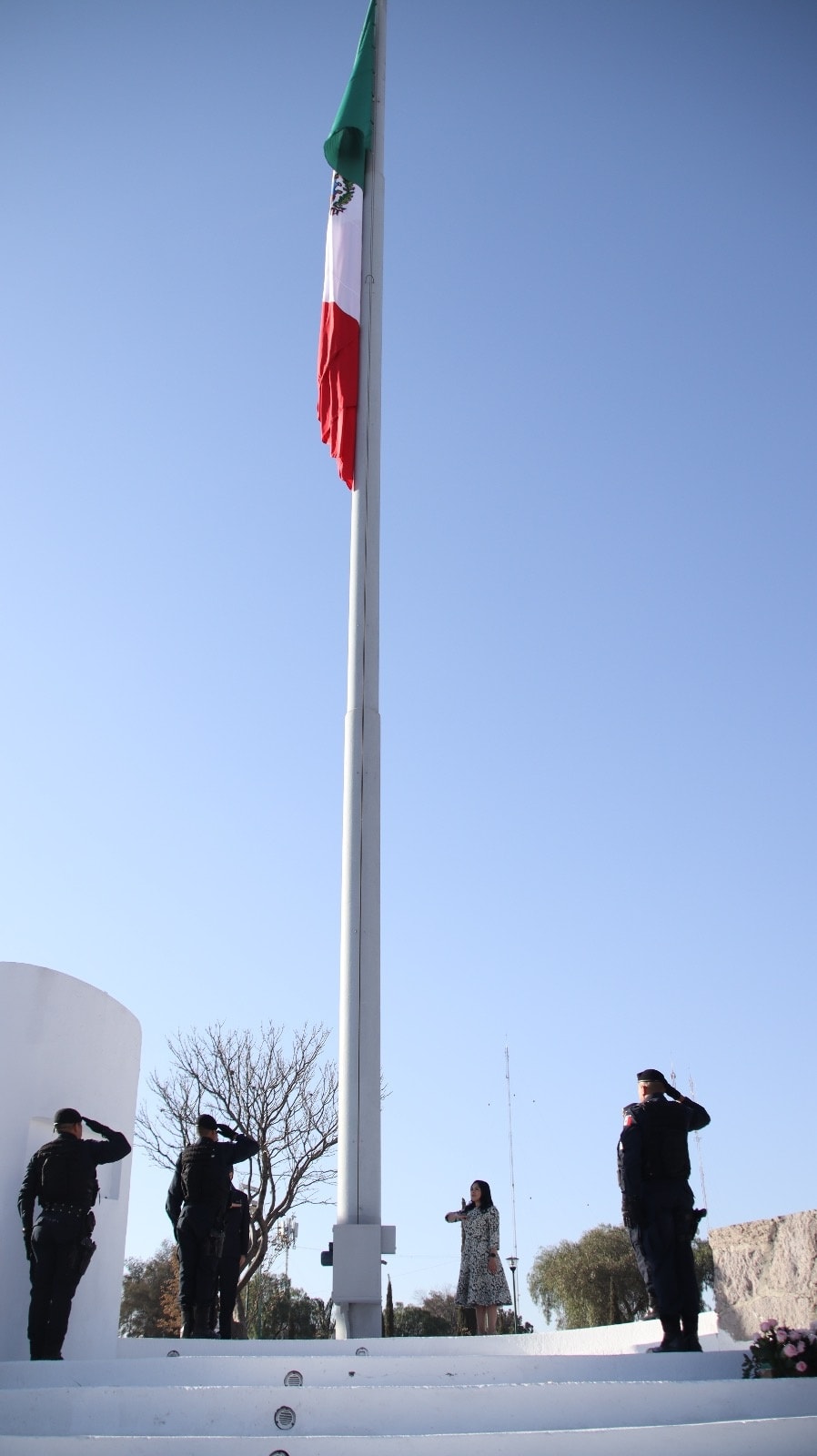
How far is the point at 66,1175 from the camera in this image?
23.5 ft

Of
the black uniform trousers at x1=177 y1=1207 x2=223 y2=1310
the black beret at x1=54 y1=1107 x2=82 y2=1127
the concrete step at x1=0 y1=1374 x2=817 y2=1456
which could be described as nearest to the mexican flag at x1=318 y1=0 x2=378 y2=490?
the black beret at x1=54 y1=1107 x2=82 y2=1127

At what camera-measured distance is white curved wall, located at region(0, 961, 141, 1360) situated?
762 cm

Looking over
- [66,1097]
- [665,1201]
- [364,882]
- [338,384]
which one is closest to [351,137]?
[338,384]

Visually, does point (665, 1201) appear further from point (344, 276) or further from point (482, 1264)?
point (344, 276)

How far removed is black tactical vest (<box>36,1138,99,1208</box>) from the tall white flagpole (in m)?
1.59

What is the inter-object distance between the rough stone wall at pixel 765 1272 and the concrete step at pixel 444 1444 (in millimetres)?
3040

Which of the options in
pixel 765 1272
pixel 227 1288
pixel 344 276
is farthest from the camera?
pixel 344 276

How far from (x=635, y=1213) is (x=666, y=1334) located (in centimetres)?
63

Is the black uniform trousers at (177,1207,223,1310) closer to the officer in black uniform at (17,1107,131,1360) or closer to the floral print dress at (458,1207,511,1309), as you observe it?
the officer in black uniform at (17,1107,131,1360)

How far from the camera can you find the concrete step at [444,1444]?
151 inches

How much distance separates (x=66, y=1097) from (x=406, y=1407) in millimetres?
4518

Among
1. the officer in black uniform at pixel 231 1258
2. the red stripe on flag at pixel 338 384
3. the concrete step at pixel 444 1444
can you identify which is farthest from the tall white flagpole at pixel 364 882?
the concrete step at pixel 444 1444

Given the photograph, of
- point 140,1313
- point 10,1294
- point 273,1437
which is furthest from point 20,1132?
point 140,1313

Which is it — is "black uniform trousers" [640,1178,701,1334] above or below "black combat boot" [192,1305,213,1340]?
above
